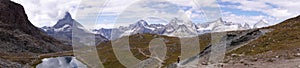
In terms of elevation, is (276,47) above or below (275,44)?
above

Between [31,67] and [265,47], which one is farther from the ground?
[265,47]

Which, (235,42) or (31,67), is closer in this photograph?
(235,42)

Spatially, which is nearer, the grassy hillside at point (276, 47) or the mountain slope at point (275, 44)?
the grassy hillside at point (276, 47)

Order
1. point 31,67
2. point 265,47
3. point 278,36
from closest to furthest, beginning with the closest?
point 265,47 < point 278,36 < point 31,67

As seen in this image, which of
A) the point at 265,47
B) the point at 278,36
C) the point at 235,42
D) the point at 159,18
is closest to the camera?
the point at 265,47

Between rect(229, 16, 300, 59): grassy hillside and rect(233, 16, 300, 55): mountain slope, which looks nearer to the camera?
rect(229, 16, 300, 59): grassy hillside

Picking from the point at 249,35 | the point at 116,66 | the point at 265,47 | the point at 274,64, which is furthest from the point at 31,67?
the point at 274,64

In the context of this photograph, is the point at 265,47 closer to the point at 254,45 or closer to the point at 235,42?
the point at 254,45

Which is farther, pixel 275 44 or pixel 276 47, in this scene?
pixel 275 44

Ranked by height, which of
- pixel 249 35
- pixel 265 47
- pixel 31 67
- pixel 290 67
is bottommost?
pixel 31 67
